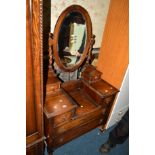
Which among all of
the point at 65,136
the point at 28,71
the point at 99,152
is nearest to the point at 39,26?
the point at 28,71

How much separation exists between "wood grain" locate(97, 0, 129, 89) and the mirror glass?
14.7 inches

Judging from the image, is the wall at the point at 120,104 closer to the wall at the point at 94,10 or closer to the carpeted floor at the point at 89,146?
the carpeted floor at the point at 89,146

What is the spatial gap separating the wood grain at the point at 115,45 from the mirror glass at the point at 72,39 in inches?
14.7

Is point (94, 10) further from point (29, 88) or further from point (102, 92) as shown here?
point (29, 88)

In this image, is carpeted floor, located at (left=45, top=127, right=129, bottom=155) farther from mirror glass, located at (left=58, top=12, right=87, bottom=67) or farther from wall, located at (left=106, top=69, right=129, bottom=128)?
mirror glass, located at (left=58, top=12, right=87, bottom=67)

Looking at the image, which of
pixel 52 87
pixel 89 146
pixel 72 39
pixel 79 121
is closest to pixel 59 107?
pixel 52 87

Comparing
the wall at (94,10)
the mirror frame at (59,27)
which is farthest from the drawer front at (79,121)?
the wall at (94,10)

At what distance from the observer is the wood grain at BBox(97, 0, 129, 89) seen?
1.79 m

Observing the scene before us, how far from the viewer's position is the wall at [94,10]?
5.16 ft

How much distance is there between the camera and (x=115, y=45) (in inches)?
77.1

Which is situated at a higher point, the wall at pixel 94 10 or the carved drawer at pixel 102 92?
the wall at pixel 94 10
